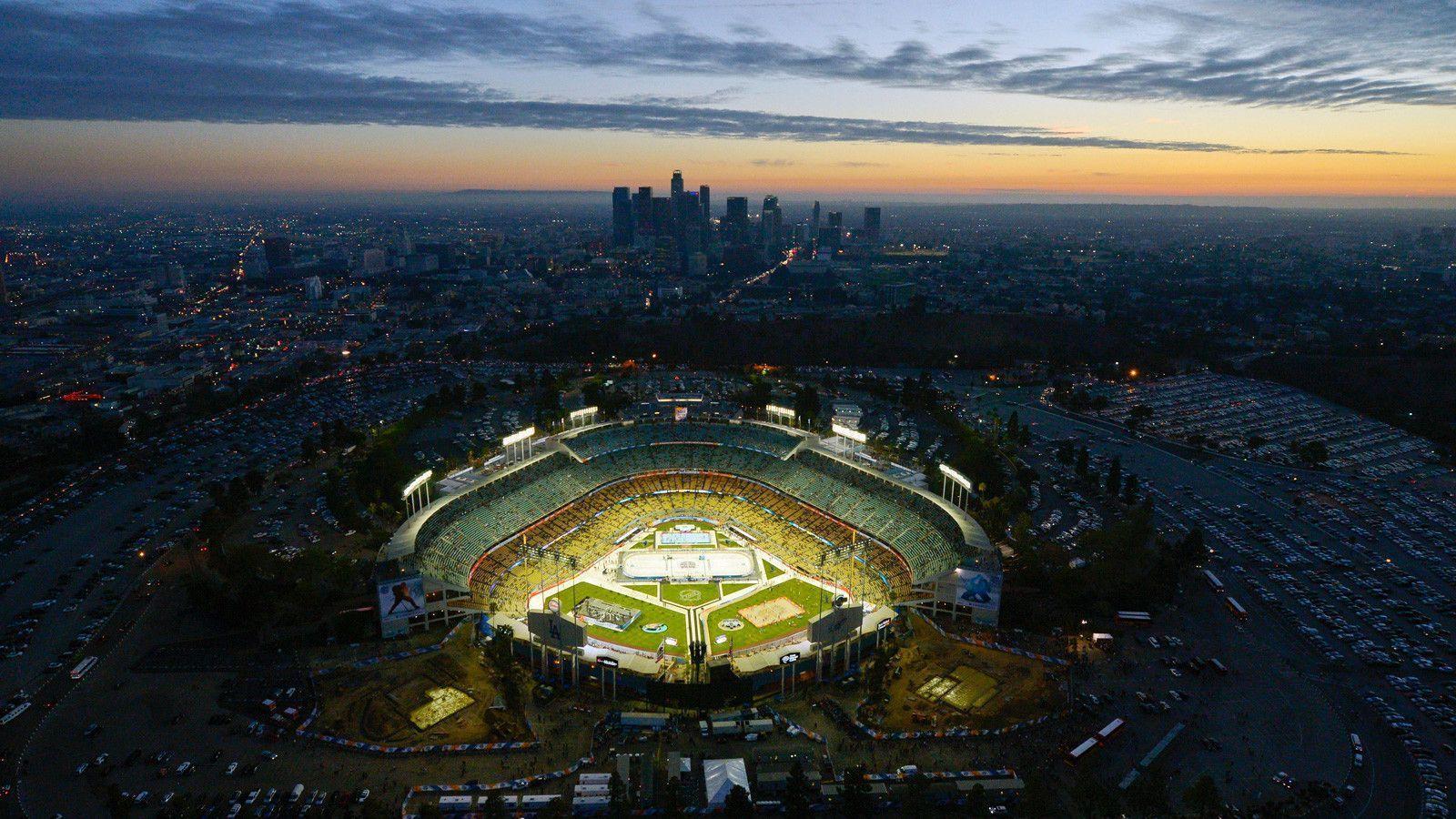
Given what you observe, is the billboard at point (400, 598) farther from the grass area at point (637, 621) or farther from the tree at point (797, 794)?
the tree at point (797, 794)

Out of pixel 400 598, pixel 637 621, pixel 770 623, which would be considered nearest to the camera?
pixel 400 598

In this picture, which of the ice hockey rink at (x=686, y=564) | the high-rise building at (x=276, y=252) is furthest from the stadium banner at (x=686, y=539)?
the high-rise building at (x=276, y=252)

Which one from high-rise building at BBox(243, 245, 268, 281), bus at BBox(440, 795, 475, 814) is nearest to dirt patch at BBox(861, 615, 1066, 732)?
bus at BBox(440, 795, 475, 814)

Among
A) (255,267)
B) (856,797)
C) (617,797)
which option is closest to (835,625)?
(856,797)

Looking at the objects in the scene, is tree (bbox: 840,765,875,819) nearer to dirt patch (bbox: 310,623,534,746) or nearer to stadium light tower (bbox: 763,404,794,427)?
dirt patch (bbox: 310,623,534,746)

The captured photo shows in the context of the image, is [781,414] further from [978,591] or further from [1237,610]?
[1237,610]

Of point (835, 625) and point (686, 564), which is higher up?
point (835, 625)

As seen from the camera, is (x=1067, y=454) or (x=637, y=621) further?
(x=1067, y=454)
